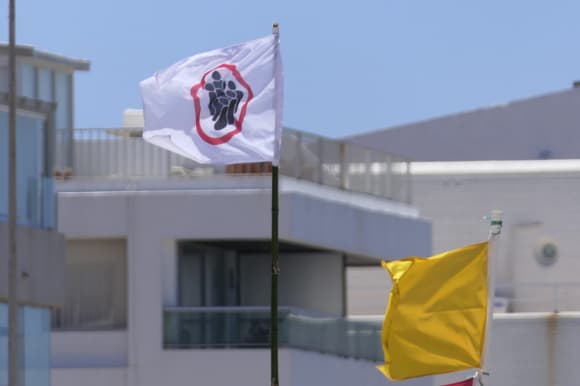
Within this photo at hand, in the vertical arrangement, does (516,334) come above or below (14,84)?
below

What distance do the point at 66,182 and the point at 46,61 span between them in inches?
291

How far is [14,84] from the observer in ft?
113

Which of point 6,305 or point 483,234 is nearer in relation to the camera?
point 6,305

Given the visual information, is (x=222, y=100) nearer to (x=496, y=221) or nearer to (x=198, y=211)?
(x=496, y=221)

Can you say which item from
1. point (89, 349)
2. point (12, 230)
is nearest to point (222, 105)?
point (12, 230)

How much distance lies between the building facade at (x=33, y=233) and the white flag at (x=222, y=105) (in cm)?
823

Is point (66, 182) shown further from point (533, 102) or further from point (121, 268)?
point (533, 102)

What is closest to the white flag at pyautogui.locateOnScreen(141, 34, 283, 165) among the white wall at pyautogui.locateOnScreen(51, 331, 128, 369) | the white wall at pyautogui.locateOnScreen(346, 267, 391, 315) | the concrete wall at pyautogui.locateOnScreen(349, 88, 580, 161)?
the white wall at pyautogui.locateOnScreen(51, 331, 128, 369)

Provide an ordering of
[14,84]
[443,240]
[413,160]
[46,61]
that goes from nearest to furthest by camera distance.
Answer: [14,84]
[46,61]
[443,240]
[413,160]

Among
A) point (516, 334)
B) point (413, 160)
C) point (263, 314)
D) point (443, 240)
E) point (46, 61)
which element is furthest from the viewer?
point (413, 160)

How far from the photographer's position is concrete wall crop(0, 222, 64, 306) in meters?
36.4

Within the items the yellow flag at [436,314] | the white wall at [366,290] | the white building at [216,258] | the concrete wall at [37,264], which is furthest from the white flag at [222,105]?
the white wall at [366,290]

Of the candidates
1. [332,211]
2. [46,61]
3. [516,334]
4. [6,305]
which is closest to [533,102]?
[516,334]

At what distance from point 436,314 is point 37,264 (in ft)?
35.4
